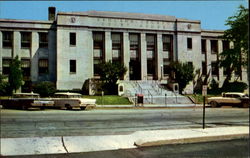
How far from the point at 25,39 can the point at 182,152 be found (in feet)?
15.6

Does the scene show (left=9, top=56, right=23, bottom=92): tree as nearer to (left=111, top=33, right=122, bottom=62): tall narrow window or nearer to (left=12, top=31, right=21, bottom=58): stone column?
(left=12, top=31, right=21, bottom=58): stone column

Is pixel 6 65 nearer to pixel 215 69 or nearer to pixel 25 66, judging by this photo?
pixel 25 66

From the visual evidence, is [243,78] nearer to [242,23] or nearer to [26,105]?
[242,23]

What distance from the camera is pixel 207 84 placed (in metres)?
9.07

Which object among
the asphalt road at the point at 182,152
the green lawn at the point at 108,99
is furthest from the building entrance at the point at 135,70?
the asphalt road at the point at 182,152

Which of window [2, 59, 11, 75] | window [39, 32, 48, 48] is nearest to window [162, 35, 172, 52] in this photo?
window [39, 32, 48, 48]

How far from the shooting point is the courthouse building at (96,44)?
8070mm

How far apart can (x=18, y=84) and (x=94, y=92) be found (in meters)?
1.90

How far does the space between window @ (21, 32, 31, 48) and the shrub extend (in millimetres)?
984

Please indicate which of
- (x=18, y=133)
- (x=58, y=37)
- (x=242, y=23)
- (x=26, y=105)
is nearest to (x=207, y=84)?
(x=242, y=23)

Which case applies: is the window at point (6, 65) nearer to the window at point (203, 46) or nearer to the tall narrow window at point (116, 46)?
the tall narrow window at point (116, 46)

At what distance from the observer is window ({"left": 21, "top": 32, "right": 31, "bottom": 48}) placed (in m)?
8.13

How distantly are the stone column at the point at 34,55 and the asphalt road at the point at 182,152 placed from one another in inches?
76.0

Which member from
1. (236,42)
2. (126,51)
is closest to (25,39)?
(126,51)
